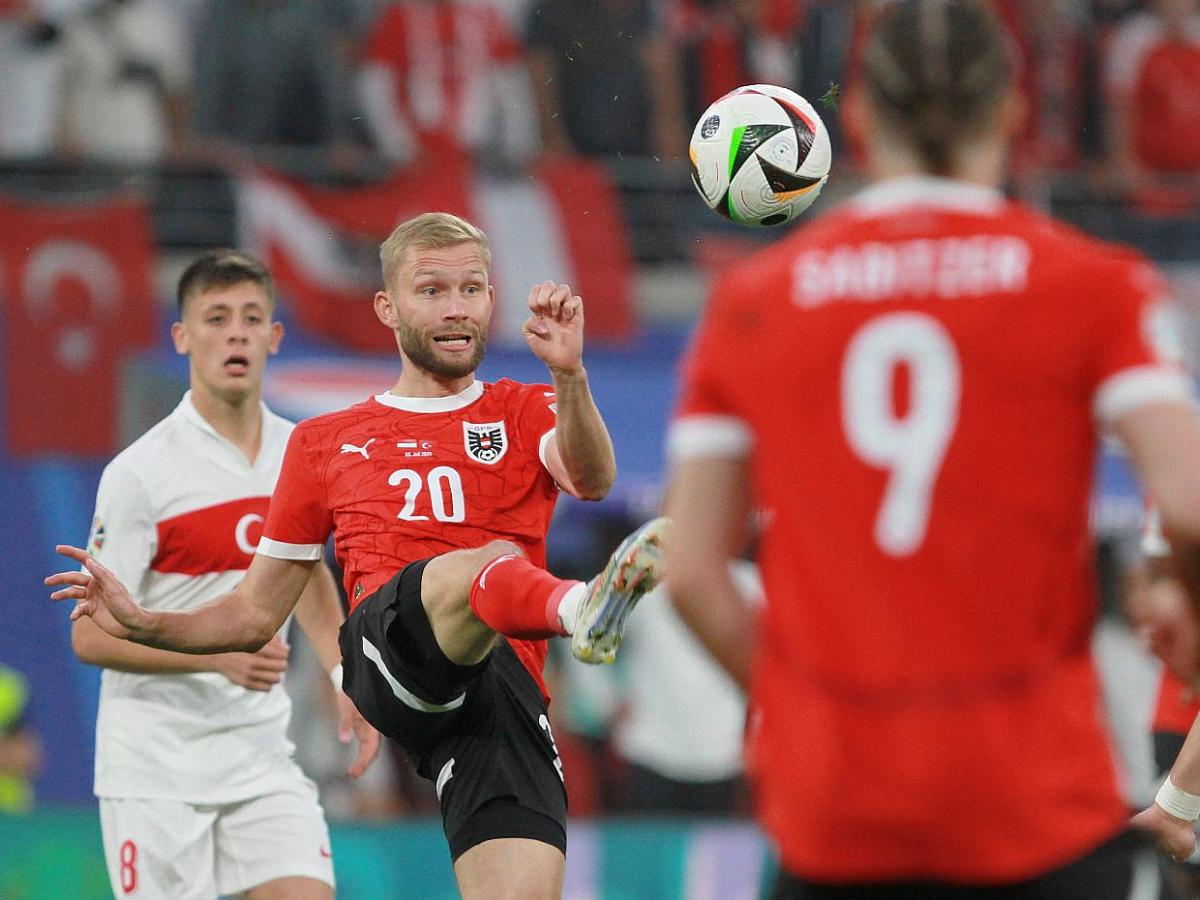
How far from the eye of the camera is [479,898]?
5281 millimetres

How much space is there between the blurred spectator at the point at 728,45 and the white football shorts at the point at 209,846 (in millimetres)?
7646

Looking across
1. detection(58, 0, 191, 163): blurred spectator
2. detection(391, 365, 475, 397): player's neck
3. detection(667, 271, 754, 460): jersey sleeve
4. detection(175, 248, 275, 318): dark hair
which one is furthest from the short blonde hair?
detection(58, 0, 191, 163): blurred spectator

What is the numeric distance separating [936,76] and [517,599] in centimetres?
210

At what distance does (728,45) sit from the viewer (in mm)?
13266

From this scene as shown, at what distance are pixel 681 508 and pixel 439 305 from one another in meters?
2.54

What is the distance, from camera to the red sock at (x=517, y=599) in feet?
15.8

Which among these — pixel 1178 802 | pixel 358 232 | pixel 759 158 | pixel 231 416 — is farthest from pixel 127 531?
pixel 358 232

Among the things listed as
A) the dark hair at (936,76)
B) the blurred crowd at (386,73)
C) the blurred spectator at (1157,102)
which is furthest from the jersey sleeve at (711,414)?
the blurred spectator at (1157,102)

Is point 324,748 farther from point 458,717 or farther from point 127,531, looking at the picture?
point 458,717

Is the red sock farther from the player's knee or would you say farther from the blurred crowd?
the blurred crowd

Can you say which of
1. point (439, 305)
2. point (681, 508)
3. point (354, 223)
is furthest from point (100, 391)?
point (681, 508)

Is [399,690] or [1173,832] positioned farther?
[1173,832]

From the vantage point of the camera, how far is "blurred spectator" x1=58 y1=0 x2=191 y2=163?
12773 millimetres

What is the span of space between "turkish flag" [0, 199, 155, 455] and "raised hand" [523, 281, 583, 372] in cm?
750
